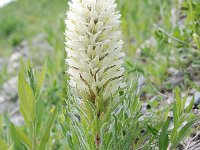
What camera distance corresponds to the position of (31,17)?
58.3 ft

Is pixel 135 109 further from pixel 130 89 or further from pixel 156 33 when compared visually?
pixel 156 33

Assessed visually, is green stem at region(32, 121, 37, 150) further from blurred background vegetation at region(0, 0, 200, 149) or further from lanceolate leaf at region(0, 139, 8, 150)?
blurred background vegetation at region(0, 0, 200, 149)

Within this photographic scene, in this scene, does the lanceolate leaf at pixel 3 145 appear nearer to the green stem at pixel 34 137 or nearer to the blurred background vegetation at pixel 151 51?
the green stem at pixel 34 137

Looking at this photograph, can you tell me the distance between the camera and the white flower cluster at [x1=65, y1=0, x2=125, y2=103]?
2.21m

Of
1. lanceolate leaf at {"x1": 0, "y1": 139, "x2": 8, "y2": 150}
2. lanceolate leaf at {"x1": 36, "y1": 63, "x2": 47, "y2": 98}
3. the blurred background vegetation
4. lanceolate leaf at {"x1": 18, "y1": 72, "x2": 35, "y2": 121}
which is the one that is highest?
the blurred background vegetation

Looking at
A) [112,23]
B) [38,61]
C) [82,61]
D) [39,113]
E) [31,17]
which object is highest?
[31,17]

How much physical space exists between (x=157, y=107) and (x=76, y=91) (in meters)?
1.57

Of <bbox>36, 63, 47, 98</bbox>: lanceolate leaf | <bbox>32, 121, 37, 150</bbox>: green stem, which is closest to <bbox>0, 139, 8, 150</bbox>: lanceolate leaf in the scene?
<bbox>32, 121, 37, 150</bbox>: green stem

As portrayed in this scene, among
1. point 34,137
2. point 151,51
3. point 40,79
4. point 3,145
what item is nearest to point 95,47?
point 40,79

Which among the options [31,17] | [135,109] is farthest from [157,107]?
[31,17]

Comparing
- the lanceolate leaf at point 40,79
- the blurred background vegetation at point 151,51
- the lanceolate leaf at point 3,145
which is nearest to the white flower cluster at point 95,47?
the lanceolate leaf at point 40,79

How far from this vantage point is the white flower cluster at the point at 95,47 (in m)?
2.21

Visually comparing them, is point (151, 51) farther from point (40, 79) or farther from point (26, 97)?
point (26, 97)

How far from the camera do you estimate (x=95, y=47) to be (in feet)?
7.30
